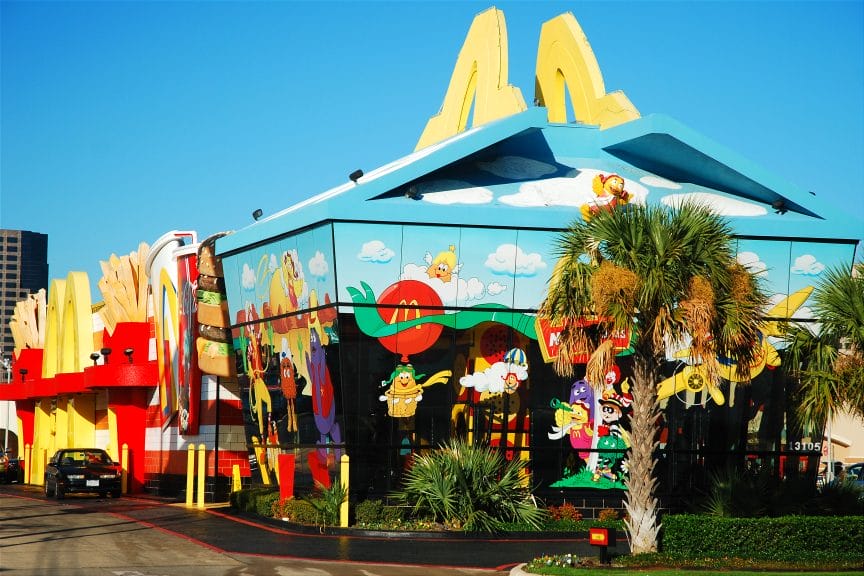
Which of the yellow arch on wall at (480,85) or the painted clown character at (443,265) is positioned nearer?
the painted clown character at (443,265)

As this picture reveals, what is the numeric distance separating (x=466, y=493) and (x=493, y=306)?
16.9ft

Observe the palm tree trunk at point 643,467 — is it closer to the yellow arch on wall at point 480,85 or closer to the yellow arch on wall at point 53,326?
the yellow arch on wall at point 480,85

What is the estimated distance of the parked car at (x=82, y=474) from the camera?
3909 centimetres

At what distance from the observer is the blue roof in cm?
2895

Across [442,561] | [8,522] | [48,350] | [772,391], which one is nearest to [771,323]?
[772,391]

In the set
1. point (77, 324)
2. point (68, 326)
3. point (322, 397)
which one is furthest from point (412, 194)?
point (68, 326)

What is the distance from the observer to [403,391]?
2911 centimetres

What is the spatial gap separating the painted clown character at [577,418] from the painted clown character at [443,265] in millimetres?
4273

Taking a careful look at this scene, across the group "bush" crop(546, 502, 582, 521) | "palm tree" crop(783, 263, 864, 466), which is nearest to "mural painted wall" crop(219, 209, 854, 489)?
"bush" crop(546, 502, 582, 521)

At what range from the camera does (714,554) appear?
71.8ft

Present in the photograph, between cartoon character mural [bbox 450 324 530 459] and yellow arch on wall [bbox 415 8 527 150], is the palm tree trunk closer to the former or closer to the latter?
cartoon character mural [bbox 450 324 530 459]

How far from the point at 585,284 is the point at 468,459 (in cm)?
650

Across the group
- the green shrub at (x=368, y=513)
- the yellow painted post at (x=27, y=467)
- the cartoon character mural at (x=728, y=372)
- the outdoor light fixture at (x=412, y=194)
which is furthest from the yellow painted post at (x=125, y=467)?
the cartoon character mural at (x=728, y=372)

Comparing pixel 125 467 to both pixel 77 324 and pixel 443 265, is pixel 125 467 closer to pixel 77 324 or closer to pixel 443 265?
pixel 77 324
